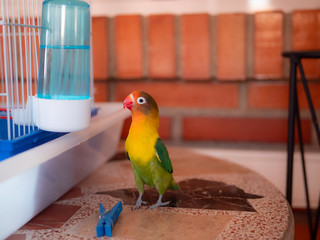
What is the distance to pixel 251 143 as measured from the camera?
1396mm

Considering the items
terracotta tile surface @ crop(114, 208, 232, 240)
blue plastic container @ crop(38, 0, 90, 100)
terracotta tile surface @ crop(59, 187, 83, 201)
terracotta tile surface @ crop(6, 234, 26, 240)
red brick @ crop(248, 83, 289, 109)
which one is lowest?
terracotta tile surface @ crop(114, 208, 232, 240)

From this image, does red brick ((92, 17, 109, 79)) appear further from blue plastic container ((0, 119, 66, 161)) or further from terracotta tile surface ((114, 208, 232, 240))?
terracotta tile surface ((114, 208, 232, 240))

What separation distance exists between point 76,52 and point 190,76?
78 cm

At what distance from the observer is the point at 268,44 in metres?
1.31

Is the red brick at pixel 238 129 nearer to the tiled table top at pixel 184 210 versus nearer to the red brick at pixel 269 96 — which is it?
the red brick at pixel 269 96

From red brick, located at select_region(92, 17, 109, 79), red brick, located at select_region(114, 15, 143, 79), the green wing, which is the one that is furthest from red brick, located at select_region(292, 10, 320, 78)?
the green wing

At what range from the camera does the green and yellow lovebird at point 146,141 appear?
624mm

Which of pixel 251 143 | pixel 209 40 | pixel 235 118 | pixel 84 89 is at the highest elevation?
pixel 209 40

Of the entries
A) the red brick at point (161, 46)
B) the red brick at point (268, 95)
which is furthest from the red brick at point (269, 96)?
the red brick at point (161, 46)

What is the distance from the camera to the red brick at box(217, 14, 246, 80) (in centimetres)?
132

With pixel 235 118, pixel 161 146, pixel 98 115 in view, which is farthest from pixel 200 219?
pixel 235 118

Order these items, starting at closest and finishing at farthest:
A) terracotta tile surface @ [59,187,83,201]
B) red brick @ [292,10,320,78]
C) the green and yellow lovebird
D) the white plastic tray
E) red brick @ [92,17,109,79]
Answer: the white plastic tray
the green and yellow lovebird
terracotta tile surface @ [59,187,83,201]
red brick @ [292,10,320,78]
red brick @ [92,17,109,79]

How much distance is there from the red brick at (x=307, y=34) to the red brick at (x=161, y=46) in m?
0.45

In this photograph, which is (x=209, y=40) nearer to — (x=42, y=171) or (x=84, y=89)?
(x=84, y=89)
